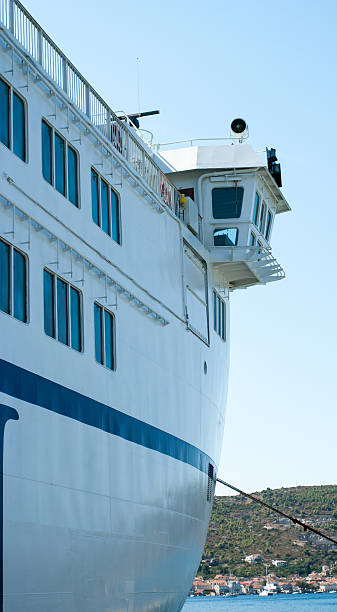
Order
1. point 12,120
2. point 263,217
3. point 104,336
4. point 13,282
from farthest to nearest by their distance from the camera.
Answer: point 263,217 → point 104,336 → point 12,120 → point 13,282

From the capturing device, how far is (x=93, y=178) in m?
18.6

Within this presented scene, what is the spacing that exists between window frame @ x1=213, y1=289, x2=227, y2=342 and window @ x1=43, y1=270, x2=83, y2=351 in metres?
10.7

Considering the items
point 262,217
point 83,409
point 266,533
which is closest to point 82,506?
point 83,409

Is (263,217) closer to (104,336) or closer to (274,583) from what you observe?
(104,336)

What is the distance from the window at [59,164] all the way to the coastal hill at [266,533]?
11831cm

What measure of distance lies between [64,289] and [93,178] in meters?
3.08

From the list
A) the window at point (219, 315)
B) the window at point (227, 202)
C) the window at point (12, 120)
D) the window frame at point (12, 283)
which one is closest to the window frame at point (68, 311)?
the window frame at point (12, 283)

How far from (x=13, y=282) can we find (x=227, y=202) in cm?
1386

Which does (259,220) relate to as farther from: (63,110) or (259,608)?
(259,608)

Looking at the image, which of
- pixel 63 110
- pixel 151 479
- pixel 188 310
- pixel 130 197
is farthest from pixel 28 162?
pixel 188 310

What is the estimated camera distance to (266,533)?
5399 inches

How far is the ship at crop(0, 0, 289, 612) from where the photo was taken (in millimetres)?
14578

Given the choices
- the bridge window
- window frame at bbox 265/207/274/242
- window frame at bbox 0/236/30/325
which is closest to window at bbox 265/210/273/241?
window frame at bbox 265/207/274/242

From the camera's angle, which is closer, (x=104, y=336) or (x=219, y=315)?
(x=104, y=336)
